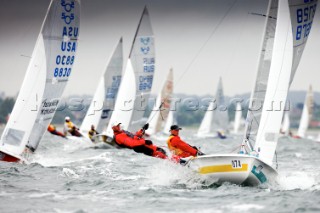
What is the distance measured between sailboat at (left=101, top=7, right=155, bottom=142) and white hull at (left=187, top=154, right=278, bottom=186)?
32.4 feet

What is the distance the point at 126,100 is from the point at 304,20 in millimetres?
9919

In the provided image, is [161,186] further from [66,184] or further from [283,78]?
[283,78]

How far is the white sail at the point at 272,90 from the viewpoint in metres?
9.52

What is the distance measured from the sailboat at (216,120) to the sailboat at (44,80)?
25949 millimetres

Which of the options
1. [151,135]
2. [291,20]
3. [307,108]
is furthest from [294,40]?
[307,108]

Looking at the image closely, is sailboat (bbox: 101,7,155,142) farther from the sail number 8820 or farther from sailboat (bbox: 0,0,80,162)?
sailboat (bbox: 0,0,80,162)

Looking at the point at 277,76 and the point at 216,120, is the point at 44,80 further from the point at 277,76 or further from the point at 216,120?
the point at 216,120

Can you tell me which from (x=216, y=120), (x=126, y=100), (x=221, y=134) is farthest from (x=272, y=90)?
(x=216, y=120)

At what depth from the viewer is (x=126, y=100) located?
747 inches

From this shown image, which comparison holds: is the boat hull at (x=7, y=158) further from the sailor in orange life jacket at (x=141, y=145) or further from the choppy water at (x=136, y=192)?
the sailor in orange life jacket at (x=141, y=145)

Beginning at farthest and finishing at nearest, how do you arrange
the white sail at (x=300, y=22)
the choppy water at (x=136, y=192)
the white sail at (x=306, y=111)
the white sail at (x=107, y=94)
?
1. the white sail at (x=306, y=111)
2. the white sail at (x=107, y=94)
3. the white sail at (x=300, y=22)
4. the choppy water at (x=136, y=192)

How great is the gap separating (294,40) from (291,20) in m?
0.35

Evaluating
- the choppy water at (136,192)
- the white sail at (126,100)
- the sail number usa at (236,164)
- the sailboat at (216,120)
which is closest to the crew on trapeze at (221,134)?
the sailboat at (216,120)

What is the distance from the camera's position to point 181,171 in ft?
31.3
